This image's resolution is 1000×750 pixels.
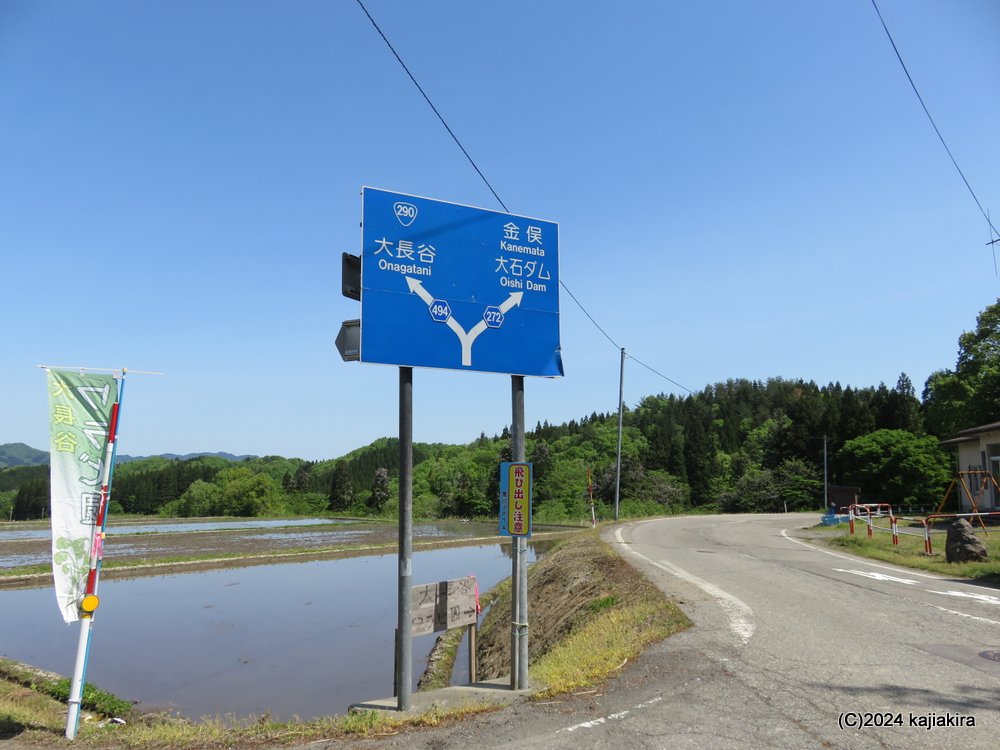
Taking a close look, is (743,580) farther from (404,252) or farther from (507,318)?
(404,252)

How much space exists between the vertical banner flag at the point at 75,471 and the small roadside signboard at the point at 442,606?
315 centimetres

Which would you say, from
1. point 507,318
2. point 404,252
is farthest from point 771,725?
point 404,252

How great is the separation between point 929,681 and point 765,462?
66.8 meters

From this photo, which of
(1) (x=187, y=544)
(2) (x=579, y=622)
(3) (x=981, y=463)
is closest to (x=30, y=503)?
(1) (x=187, y=544)

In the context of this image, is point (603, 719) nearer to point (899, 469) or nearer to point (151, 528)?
point (899, 469)

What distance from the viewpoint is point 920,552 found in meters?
16.1

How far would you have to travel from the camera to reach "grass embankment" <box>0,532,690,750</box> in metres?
5.37

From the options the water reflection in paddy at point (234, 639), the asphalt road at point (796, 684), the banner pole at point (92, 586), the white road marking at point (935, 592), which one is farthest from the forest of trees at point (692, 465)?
the banner pole at point (92, 586)

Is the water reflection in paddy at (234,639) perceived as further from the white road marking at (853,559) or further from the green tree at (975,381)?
the green tree at (975,381)

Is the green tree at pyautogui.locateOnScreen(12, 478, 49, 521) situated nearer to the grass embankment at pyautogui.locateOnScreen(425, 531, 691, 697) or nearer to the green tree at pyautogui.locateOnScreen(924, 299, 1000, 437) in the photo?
the grass embankment at pyautogui.locateOnScreen(425, 531, 691, 697)

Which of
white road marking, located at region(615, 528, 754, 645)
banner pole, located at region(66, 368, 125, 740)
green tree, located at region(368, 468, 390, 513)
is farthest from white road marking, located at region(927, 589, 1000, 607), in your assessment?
green tree, located at region(368, 468, 390, 513)

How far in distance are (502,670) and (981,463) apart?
2767 cm

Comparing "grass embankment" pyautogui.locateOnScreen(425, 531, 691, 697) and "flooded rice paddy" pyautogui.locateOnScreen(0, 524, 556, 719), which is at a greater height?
"grass embankment" pyautogui.locateOnScreen(425, 531, 691, 697)

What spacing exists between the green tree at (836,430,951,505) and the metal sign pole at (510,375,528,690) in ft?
157
